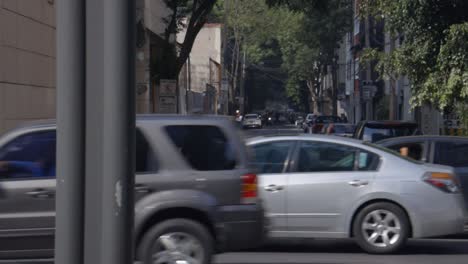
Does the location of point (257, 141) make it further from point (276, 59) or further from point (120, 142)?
point (276, 59)

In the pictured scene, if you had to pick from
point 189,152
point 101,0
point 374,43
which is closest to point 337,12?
point 374,43

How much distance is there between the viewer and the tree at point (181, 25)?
29156 millimetres

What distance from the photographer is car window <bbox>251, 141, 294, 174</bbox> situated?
11.1 m

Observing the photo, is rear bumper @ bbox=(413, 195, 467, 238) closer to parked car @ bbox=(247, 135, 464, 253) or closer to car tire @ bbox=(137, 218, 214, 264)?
parked car @ bbox=(247, 135, 464, 253)

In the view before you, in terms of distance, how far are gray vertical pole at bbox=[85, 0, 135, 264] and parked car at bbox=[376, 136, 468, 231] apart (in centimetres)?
1092

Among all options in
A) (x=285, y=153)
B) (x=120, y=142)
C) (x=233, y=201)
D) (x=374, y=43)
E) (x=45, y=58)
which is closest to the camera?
(x=120, y=142)

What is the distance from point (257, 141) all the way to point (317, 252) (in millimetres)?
1780

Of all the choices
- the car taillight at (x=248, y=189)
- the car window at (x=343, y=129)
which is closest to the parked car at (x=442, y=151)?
the car taillight at (x=248, y=189)

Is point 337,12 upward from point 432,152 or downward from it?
upward

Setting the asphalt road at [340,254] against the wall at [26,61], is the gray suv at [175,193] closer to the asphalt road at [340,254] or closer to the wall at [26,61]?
the asphalt road at [340,254]

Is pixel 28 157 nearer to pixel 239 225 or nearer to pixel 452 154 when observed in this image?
pixel 239 225

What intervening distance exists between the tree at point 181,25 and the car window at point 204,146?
20611mm

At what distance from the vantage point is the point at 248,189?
8453 mm

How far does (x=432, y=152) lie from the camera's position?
1402cm
